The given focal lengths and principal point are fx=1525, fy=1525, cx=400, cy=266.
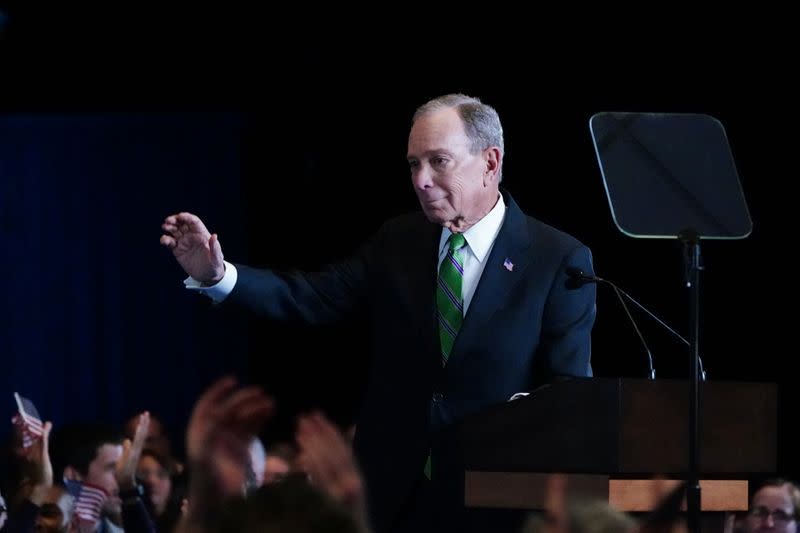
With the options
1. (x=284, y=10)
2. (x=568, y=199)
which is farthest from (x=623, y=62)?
(x=284, y=10)

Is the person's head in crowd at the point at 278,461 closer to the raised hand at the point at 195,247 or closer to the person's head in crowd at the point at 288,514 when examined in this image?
the raised hand at the point at 195,247

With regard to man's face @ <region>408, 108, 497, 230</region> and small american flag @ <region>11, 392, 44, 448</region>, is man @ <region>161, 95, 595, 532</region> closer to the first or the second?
man's face @ <region>408, 108, 497, 230</region>

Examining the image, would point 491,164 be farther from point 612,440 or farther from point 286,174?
point 286,174

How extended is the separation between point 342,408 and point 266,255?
0.90m

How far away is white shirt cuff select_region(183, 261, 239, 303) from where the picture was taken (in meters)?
3.17

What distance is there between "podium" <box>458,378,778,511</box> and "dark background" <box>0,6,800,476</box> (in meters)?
3.52

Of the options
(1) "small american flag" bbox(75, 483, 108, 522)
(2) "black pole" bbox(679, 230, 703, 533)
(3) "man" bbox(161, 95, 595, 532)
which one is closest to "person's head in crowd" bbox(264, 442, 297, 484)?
(1) "small american flag" bbox(75, 483, 108, 522)

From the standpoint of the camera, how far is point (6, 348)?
855 centimetres

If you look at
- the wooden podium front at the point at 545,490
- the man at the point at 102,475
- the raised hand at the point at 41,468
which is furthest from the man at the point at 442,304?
the raised hand at the point at 41,468

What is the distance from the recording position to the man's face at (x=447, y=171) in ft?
10.5

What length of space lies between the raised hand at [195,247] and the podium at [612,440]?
62cm

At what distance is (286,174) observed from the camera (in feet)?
25.6

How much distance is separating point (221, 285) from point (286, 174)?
4662mm

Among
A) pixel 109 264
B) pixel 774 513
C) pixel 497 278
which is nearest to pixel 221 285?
pixel 497 278
